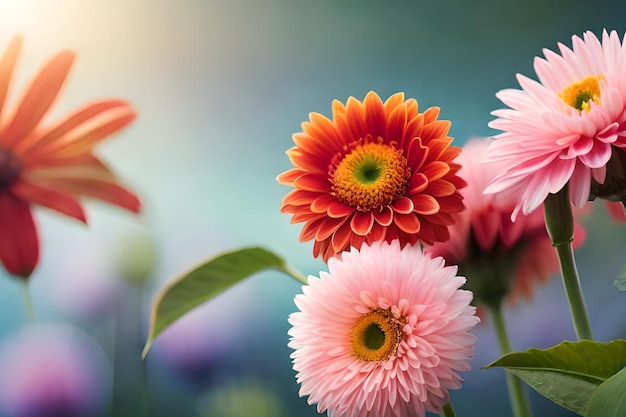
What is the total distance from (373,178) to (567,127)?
97 millimetres

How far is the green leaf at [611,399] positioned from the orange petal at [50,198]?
417mm

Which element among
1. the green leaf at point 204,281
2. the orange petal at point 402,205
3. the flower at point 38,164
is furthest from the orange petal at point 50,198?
the orange petal at point 402,205

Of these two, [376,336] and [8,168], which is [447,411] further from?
[8,168]

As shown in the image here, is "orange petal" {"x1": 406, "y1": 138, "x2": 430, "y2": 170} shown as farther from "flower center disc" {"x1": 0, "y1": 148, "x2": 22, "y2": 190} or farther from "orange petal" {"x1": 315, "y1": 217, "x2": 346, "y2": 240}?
"flower center disc" {"x1": 0, "y1": 148, "x2": 22, "y2": 190}

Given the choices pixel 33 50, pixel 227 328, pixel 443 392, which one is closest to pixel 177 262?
pixel 227 328

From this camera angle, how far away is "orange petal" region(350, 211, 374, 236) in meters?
0.32

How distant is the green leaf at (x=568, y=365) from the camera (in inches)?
11.3

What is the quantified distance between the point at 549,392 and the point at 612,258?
0.30 m

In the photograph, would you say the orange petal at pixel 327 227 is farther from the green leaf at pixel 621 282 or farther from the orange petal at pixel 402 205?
the green leaf at pixel 621 282

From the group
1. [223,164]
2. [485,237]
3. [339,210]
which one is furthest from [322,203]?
[223,164]

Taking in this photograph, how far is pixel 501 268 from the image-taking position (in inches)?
16.2

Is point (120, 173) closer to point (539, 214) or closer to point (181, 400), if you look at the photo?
point (181, 400)

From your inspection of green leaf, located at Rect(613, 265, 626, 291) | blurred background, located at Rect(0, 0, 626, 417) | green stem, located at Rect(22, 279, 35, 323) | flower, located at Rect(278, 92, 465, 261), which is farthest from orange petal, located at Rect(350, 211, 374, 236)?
green stem, located at Rect(22, 279, 35, 323)

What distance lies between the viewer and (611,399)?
0.26 meters
